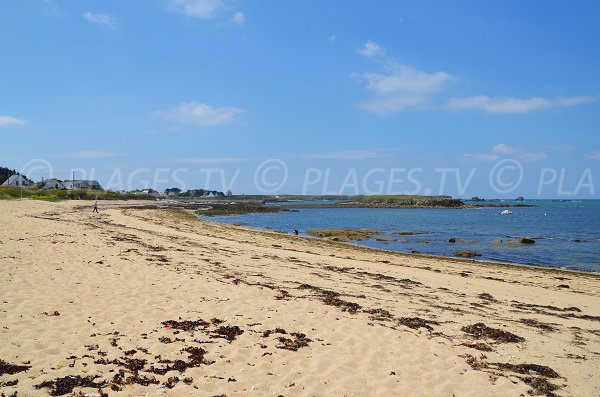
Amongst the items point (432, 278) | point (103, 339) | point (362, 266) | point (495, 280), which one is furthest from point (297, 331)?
point (495, 280)

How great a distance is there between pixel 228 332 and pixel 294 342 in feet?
3.96

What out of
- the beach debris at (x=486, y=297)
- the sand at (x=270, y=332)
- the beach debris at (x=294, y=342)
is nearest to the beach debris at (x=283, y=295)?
Answer: the sand at (x=270, y=332)

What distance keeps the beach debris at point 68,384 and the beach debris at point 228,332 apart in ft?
7.36

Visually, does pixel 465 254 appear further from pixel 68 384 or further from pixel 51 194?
pixel 51 194

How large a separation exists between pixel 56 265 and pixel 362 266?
12.1 meters

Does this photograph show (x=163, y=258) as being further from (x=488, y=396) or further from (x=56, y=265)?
(x=488, y=396)

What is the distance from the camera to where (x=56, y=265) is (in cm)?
1220

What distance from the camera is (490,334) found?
28.1 feet

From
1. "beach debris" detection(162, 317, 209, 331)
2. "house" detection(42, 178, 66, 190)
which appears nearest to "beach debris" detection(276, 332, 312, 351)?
"beach debris" detection(162, 317, 209, 331)

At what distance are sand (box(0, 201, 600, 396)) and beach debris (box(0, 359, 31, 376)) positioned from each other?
9 cm

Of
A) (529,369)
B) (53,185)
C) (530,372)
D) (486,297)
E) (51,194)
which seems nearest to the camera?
(530,372)

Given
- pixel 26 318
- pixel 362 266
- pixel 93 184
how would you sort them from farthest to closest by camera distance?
pixel 93 184, pixel 362 266, pixel 26 318

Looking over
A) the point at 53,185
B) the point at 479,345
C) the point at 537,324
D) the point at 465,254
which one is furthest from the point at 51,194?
the point at 479,345

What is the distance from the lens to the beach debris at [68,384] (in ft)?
16.1
